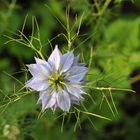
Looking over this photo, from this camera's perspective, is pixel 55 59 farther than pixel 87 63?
No

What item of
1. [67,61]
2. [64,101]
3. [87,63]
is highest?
[67,61]

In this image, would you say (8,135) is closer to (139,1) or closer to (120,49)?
(120,49)

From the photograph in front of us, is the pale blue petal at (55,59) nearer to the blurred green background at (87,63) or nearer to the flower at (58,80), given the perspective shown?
the flower at (58,80)

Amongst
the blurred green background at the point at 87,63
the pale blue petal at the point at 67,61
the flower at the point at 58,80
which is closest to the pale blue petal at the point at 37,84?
the flower at the point at 58,80

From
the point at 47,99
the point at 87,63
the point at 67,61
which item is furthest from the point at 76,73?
the point at 87,63

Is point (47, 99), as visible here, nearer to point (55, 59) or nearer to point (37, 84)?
point (37, 84)

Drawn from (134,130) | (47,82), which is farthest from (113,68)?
(47,82)

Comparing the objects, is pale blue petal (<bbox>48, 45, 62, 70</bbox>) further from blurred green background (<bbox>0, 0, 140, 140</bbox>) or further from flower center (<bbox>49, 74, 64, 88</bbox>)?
blurred green background (<bbox>0, 0, 140, 140</bbox>)
